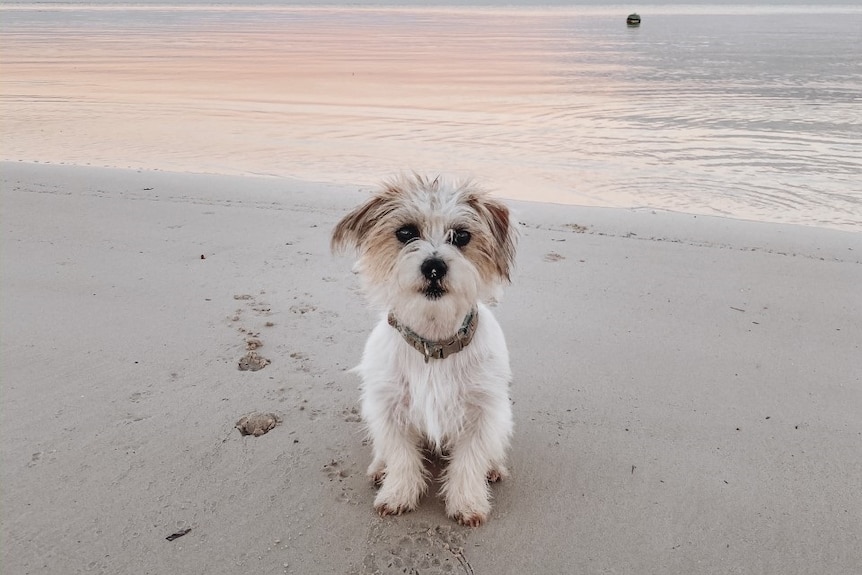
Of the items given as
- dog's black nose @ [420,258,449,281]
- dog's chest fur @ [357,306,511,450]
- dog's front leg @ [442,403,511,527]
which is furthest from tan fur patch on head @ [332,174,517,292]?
dog's front leg @ [442,403,511,527]

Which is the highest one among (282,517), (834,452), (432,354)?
(432,354)

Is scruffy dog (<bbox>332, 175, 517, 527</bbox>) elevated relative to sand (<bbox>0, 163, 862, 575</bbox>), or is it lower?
elevated

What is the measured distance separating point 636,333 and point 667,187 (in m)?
4.66

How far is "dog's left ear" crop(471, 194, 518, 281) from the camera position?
273 centimetres

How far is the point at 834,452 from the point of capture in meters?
3.20

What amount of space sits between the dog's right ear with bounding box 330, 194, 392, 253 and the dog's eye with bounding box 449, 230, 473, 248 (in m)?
0.31

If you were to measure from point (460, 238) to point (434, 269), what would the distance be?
0.25 metres

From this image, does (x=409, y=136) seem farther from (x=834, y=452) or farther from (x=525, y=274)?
(x=834, y=452)

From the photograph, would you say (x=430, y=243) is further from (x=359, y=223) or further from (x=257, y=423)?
(x=257, y=423)

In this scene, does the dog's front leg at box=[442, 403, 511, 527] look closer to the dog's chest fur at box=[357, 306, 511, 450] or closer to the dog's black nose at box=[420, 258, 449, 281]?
the dog's chest fur at box=[357, 306, 511, 450]

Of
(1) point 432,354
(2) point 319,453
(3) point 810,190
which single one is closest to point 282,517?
(2) point 319,453

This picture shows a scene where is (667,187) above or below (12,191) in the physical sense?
below

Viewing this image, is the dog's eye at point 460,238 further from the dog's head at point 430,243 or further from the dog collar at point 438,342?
the dog collar at point 438,342

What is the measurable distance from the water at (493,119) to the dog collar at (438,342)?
5.56 meters
